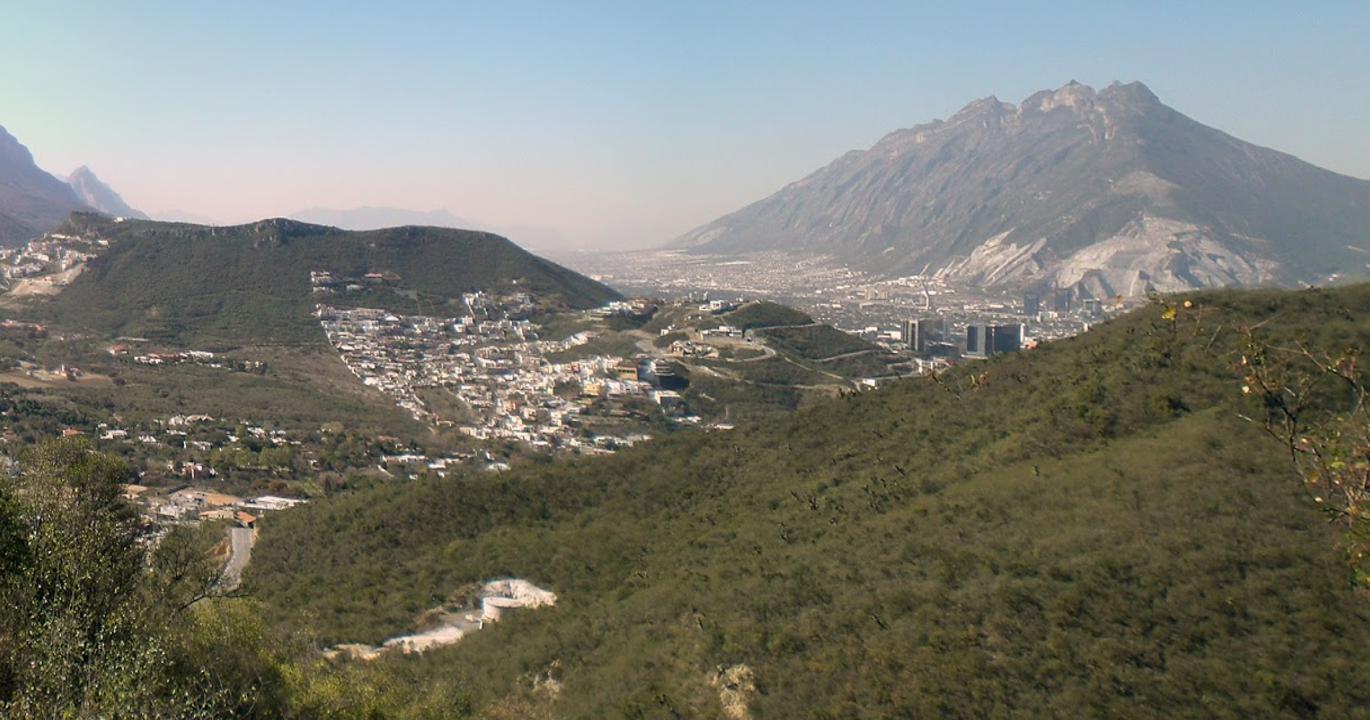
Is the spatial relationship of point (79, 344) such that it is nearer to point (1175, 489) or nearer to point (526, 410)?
point (526, 410)

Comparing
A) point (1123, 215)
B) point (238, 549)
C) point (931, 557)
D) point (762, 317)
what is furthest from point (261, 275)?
point (1123, 215)

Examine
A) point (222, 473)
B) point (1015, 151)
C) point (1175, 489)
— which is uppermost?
point (1015, 151)

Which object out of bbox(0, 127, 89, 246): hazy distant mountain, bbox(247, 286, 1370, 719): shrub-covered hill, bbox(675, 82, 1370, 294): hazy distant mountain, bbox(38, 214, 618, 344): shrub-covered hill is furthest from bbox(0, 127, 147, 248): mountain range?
bbox(675, 82, 1370, 294): hazy distant mountain

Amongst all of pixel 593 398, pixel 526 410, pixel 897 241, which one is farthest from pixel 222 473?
pixel 897 241

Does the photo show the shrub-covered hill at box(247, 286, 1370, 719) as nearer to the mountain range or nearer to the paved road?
the paved road

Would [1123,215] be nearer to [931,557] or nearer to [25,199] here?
[931,557]

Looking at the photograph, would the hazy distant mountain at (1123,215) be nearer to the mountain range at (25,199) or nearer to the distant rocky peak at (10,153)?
the mountain range at (25,199)
